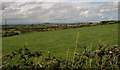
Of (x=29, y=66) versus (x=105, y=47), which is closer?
(x=29, y=66)

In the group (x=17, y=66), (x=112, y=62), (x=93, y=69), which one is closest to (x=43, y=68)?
(x=17, y=66)

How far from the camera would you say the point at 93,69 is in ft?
21.1

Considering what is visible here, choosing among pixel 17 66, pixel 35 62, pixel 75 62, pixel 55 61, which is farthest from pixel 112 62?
pixel 17 66

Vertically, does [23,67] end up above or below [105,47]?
below

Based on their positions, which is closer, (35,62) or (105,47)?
(35,62)

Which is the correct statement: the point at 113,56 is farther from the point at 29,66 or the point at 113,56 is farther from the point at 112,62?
the point at 29,66

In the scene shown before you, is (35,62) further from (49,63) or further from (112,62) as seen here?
(112,62)

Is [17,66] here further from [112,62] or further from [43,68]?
[112,62]

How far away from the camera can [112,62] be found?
6.59 m

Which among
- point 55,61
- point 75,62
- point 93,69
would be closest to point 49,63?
point 55,61

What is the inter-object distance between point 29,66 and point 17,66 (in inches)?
12.7

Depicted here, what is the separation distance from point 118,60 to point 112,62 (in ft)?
0.78

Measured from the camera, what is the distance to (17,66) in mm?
6551

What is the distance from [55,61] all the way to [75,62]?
0.54 metres
